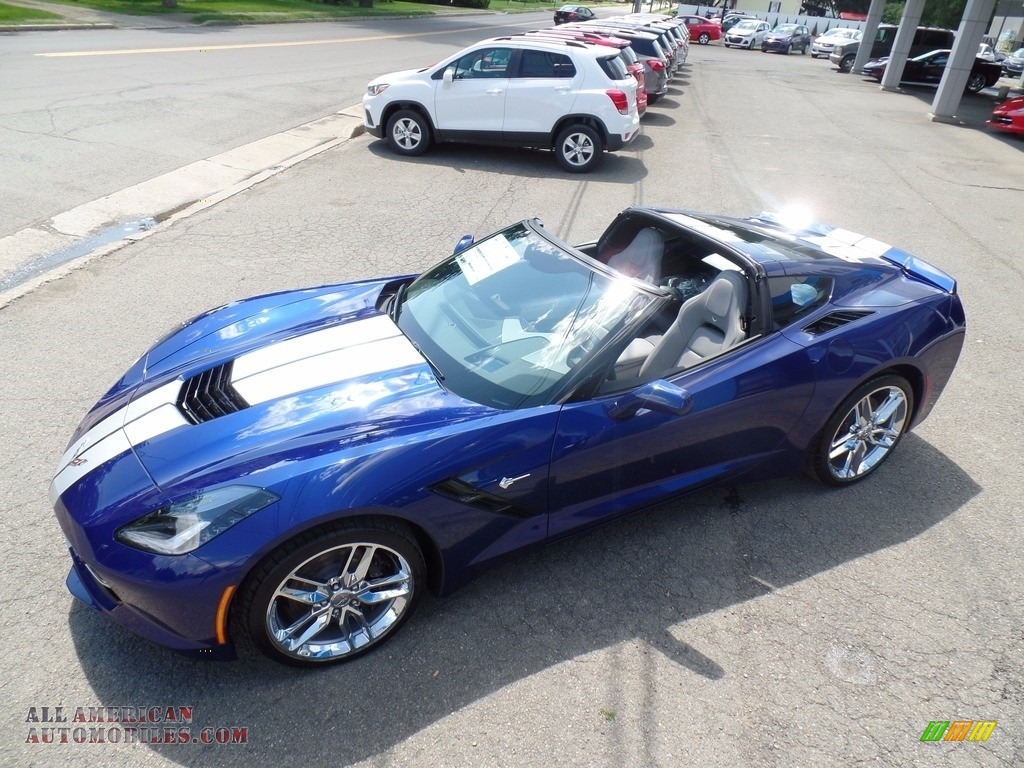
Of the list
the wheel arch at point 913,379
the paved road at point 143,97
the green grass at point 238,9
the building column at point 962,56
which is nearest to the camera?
the wheel arch at point 913,379

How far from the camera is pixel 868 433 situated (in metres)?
3.91

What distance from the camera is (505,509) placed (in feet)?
9.43

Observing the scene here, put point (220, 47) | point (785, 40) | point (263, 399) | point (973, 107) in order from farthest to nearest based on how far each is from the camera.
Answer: point (785, 40) → point (973, 107) → point (220, 47) → point (263, 399)

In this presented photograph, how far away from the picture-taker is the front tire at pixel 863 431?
147 inches

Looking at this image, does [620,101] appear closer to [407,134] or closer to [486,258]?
[407,134]

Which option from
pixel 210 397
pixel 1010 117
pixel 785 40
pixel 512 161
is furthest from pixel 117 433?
pixel 785 40

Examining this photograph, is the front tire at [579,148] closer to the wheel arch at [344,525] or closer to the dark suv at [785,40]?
the wheel arch at [344,525]

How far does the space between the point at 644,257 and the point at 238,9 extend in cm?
2928

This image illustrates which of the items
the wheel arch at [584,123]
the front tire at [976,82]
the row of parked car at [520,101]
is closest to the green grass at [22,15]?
the row of parked car at [520,101]

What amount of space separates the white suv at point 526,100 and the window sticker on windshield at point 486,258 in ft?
22.3

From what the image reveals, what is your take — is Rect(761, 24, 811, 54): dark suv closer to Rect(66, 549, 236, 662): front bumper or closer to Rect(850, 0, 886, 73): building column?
Rect(850, 0, 886, 73): building column

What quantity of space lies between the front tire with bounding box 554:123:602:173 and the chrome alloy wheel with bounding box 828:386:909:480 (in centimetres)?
711

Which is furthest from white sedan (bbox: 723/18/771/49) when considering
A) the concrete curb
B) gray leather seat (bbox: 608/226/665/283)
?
gray leather seat (bbox: 608/226/665/283)

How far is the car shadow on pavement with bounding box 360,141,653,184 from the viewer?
1016 centimetres
